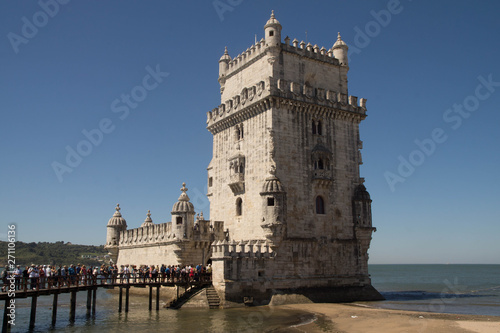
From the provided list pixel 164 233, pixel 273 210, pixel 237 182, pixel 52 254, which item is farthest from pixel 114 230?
pixel 52 254

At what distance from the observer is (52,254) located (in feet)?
430

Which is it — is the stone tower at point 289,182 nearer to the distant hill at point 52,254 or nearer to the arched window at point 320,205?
the arched window at point 320,205

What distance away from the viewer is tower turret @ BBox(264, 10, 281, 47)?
3650 centimetres

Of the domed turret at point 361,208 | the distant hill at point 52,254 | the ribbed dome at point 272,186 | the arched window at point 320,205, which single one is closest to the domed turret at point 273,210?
the ribbed dome at point 272,186

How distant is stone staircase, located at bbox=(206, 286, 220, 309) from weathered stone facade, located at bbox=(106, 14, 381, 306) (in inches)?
17.8

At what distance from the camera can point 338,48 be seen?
4116cm

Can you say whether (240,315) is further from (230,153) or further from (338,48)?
(338,48)

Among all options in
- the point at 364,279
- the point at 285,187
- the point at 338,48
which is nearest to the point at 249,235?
the point at 285,187

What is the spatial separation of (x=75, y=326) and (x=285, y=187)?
16.6 m

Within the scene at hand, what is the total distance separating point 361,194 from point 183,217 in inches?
565

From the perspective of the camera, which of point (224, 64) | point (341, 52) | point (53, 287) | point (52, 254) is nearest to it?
point (53, 287)

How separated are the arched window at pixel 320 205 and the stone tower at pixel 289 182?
0.27ft

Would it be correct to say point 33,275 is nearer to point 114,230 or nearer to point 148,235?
point 148,235

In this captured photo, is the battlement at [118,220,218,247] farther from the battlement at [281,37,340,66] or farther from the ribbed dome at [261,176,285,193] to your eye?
the battlement at [281,37,340,66]
